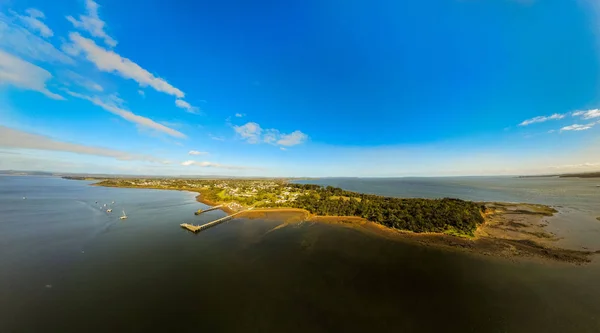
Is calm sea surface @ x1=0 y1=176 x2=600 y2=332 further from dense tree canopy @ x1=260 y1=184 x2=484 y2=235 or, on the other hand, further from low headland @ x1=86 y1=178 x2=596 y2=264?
dense tree canopy @ x1=260 y1=184 x2=484 y2=235

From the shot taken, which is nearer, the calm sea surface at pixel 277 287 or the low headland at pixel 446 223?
the calm sea surface at pixel 277 287

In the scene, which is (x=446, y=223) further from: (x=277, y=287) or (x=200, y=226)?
(x=200, y=226)

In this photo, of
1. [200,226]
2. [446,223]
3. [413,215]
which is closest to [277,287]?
[200,226]

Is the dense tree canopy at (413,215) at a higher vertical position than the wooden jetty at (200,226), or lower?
higher

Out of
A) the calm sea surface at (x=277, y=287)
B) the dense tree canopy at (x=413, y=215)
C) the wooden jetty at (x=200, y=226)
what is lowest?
the calm sea surface at (x=277, y=287)

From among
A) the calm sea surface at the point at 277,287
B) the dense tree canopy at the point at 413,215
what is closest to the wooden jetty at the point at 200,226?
the calm sea surface at the point at 277,287

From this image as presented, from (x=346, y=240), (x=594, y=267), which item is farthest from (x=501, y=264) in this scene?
(x=346, y=240)

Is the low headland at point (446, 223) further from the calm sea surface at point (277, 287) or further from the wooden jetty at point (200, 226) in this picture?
the wooden jetty at point (200, 226)

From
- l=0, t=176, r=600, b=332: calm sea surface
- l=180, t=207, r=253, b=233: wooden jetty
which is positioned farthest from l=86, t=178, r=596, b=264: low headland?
l=180, t=207, r=253, b=233: wooden jetty
